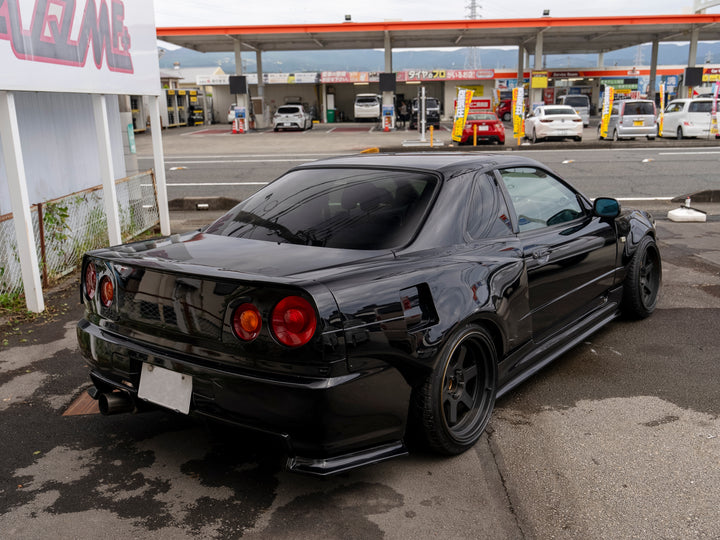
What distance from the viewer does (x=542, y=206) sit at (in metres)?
4.13

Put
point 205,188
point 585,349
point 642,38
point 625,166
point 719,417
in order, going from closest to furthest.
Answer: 1. point 719,417
2. point 585,349
3. point 205,188
4. point 625,166
5. point 642,38

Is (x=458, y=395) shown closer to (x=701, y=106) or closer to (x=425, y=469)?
(x=425, y=469)

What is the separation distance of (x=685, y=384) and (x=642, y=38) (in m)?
46.0

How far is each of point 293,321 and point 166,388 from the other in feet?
2.48

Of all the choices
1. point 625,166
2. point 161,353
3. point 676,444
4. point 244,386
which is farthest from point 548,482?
point 625,166

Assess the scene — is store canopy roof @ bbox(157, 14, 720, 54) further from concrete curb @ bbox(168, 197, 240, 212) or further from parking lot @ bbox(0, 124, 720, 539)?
parking lot @ bbox(0, 124, 720, 539)

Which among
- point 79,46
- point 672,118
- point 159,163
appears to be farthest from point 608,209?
point 672,118

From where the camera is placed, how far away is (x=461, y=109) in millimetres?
22969

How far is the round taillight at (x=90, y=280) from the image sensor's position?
10.6 ft

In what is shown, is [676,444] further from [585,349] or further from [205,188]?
[205,188]

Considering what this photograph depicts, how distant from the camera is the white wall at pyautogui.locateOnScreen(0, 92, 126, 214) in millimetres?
6773

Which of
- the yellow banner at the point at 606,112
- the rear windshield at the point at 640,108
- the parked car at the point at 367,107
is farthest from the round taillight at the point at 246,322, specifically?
the parked car at the point at 367,107

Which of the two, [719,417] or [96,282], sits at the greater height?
[96,282]

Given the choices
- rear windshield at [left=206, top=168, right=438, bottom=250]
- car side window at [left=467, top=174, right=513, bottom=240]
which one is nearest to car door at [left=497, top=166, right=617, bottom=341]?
car side window at [left=467, top=174, right=513, bottom=240]
